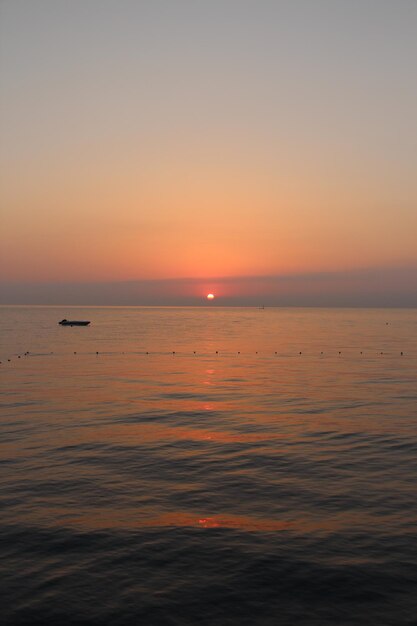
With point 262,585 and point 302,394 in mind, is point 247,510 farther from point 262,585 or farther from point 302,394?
point 302,394

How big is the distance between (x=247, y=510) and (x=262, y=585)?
19.1 feet

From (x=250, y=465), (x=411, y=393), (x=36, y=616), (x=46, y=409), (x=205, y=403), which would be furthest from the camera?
(x=411, y=393)

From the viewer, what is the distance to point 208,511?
22.4m

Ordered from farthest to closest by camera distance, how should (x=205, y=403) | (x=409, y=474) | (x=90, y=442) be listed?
(x=205, y=403), (x=90, y=442), (x=409, y=474)

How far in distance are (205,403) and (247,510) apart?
28.4 meters

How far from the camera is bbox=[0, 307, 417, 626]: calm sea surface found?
15.7 metres

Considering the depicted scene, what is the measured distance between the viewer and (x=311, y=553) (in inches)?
728

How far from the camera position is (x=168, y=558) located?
18312 millimetres

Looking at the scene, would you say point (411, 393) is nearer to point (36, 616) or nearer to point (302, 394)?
point (302, 394)

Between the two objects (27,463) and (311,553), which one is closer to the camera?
(311,553)

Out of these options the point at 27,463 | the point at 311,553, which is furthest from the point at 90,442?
the point at 311,553

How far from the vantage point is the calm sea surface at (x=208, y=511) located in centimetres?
1566

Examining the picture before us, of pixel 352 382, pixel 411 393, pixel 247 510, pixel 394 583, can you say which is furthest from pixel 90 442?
pixel 352 382

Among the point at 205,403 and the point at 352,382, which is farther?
the point at 352,382
